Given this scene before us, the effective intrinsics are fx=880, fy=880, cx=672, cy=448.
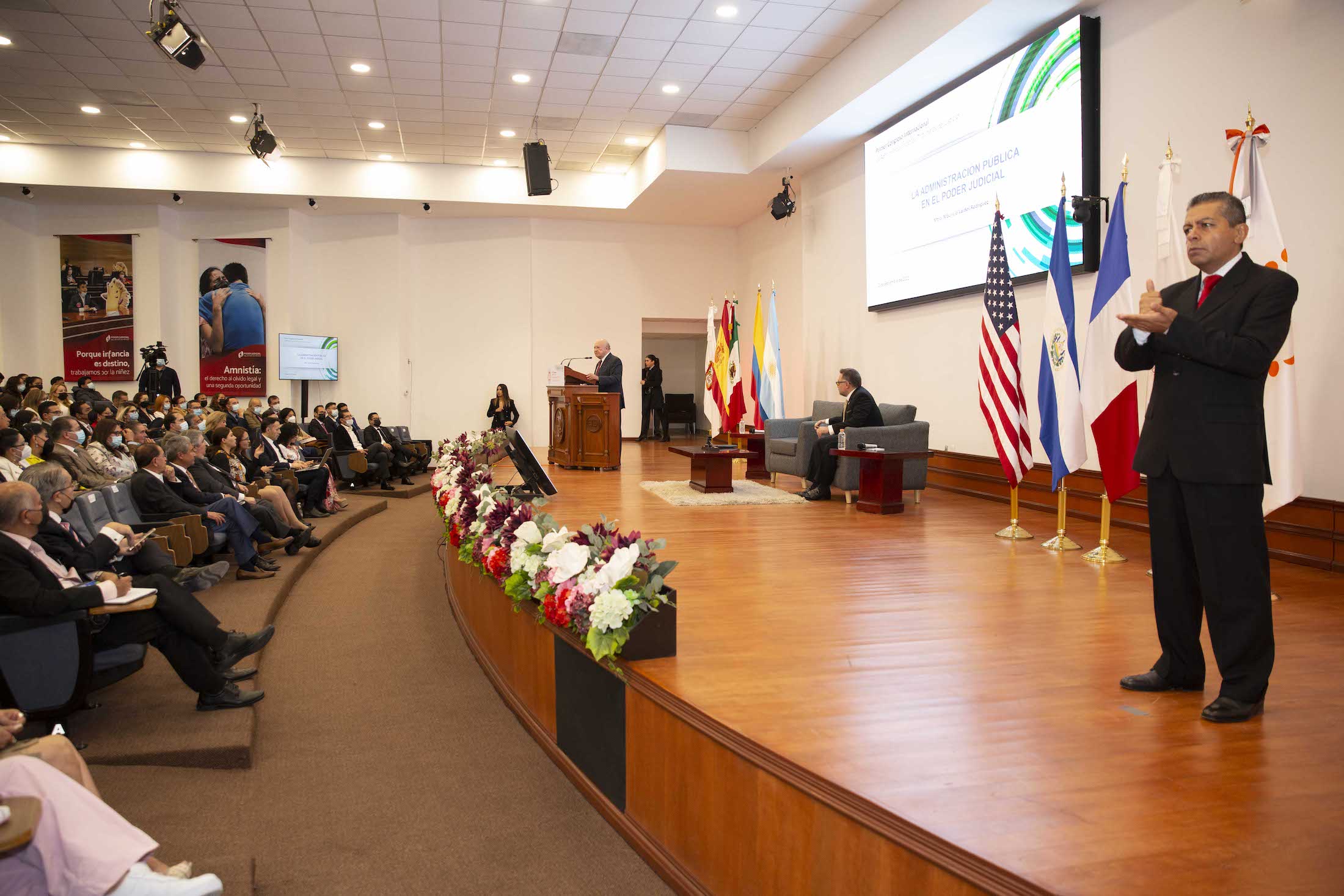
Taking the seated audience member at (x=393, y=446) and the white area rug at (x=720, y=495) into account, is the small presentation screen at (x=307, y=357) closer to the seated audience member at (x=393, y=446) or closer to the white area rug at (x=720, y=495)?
the seated audience member at (x=393, y=446)

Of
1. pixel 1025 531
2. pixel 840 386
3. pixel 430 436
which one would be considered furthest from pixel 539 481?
pixel 430 436

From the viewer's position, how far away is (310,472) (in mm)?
8719

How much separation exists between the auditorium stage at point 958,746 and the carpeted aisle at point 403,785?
0.55 ft

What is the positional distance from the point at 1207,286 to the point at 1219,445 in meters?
0.53

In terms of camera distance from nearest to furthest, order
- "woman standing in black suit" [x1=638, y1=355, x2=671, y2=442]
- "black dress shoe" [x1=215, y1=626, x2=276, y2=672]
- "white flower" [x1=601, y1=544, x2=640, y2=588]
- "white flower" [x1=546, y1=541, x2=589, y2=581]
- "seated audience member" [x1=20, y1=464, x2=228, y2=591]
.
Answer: "white flower" [x1=601, y1=544, x2=640, y2=588] < "white flower" [x1=546, y1=541, x2=589, y2=581] < "seated audience member" [x1=20, y1=464, x2=228, y2=591] < "black dress shoe" [x1=215, y1=626, x2=276, y2=672] < "woman standing in black suit" [x1=638, y1=355, x2=671, y2=442]

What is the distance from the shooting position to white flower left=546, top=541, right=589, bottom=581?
3.06 m

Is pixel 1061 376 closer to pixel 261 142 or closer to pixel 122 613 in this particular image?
pixel 122 613

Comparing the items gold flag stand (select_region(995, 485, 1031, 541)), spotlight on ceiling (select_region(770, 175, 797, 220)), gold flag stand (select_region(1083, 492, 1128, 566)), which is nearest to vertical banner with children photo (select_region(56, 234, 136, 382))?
spotlight on ceiling (select_region(770, 175, 797, 220))

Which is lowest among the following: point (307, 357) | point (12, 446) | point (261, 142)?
point (12, 446)

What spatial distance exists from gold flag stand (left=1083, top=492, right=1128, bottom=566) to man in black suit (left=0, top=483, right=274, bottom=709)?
4467mm

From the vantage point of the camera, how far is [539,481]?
6613 millimetres

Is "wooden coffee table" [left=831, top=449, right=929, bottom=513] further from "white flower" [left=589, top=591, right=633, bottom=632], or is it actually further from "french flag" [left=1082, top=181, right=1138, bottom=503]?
"white flower" [left=589, top=591, right=633, bottom=632]

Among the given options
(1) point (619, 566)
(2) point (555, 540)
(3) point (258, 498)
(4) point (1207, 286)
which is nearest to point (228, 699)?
(2) point (555, 540)

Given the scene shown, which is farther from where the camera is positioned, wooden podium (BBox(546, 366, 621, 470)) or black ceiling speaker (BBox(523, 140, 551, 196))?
black ceiling speaker (BBox(523, 140, 551, 196))
